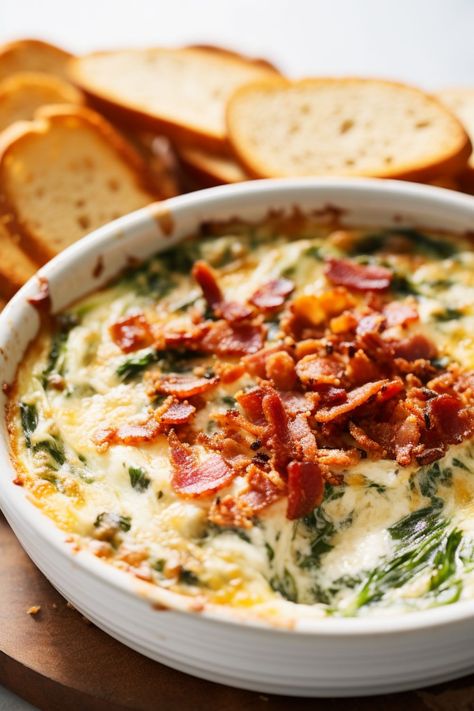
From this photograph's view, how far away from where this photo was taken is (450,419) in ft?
11.2

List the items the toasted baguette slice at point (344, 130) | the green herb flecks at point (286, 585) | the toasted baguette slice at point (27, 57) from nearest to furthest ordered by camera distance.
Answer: the green herb flecks at point (286, 585), the toasted baguette slice at point (344, 130), the toasted baguette slice at point (27, 57)

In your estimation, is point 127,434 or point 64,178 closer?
point 127,434

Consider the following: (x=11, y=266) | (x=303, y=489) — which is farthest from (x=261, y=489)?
(x=11, y=266)

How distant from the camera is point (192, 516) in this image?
307 centimetres

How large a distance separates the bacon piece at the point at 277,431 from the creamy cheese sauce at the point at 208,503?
0.54ft

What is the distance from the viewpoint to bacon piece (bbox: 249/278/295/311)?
4059mm

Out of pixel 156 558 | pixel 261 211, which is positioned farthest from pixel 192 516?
pixel 261 211

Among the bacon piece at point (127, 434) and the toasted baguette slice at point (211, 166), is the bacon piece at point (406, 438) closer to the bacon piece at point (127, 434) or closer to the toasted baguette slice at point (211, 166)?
the bacon piece at point (127, 434)

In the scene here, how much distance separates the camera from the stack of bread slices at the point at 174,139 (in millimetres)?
4855

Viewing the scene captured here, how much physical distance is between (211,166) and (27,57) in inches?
70.1

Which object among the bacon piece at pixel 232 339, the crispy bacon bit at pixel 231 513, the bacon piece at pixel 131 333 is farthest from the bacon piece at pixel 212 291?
the crispy bacon bit at pixel 231 513

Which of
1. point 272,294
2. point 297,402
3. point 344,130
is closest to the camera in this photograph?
point 297,402

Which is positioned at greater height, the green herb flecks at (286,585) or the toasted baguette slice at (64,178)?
the toasted baguette slice at (64,178)

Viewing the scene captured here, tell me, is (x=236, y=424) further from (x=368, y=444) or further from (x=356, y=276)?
(x=356, y=276)
